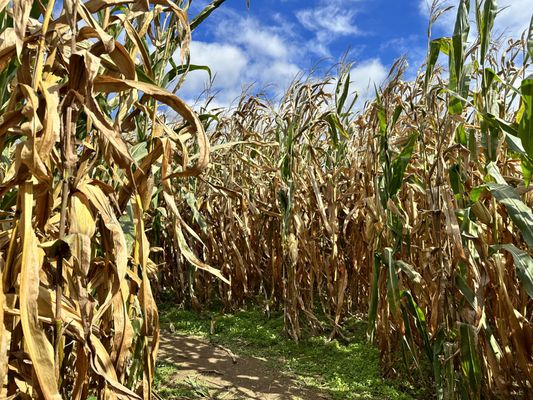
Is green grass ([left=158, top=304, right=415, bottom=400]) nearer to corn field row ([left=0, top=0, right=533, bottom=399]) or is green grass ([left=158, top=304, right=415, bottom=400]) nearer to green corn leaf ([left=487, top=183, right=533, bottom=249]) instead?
corn field row ([left=0, top=0, right=533, bottom=399])

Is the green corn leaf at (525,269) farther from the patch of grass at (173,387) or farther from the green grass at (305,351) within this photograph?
the patch of grass at (173,387)

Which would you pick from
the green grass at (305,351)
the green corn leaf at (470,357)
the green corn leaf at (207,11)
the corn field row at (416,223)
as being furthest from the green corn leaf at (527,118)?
the green grass at (305,351)

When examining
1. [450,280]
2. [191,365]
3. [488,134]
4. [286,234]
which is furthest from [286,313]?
[488,134]

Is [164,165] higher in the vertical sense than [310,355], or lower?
higher

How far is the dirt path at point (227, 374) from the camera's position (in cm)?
227

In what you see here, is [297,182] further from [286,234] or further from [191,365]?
[191,365]

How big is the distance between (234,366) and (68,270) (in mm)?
1602

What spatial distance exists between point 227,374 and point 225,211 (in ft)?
4.99

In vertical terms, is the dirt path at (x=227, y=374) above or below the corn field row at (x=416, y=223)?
below

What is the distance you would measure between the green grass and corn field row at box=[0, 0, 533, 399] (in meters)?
0.12

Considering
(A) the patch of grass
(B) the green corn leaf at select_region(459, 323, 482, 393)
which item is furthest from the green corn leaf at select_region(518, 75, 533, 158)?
(A) the patch of grass

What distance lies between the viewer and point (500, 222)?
6.94 ft

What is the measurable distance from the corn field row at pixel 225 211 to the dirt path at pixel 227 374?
468 mm

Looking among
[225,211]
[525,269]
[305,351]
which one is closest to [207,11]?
[525,269]
